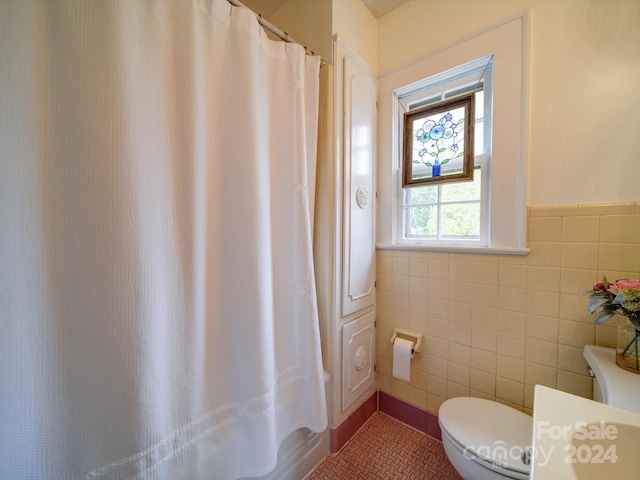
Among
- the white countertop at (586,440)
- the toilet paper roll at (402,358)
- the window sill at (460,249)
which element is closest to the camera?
the white countertop at (586,440)

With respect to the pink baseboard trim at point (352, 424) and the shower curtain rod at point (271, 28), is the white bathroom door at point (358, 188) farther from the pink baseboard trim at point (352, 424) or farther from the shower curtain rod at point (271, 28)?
the pink baseboard trim at point (352, 424)

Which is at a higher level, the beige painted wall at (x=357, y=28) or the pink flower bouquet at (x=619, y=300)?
the beige painted wall at (x=357, y=28)

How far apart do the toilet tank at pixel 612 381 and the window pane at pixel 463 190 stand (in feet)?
2.66

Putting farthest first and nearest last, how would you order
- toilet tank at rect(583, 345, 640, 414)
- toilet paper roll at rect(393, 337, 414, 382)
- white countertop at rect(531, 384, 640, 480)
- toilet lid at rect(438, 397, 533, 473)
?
toilet paper roll at rect(393, 337, 414, 382), toilet lid at rect(438, 397, 533, 473), toilet tank at rect(583, 345, 640, 414), white countertop at rect(531, 384, 640, 480)

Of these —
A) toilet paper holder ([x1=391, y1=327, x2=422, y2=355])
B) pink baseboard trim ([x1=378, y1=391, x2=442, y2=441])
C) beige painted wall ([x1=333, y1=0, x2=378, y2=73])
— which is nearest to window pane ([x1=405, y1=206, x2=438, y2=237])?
toilet paper holder ([x1=391, y1=327, x2=422, y2=355])

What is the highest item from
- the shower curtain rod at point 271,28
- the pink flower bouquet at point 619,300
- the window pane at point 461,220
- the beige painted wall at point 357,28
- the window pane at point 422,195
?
the beige painted wall at point 357,28

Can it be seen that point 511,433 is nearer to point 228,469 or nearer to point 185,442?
point 228,469

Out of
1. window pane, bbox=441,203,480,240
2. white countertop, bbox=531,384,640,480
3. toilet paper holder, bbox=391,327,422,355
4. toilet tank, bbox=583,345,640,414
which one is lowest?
toilet paper holder, bbox=391,327,422,355

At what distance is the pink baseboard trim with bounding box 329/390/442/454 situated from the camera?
1.31m

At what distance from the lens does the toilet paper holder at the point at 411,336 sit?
1.39 meters

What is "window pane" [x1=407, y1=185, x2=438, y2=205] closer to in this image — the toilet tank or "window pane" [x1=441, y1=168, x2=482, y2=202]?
"window pane" [x1=441, y1=168, x2=482, y2=202]

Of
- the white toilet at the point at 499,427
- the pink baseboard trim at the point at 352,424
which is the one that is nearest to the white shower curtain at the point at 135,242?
the pink baseboard trim at the point at 352,424

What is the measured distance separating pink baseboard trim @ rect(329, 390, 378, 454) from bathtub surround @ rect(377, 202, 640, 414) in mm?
163

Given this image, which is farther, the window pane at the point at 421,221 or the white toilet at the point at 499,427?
the window pane at the point at 421,221
